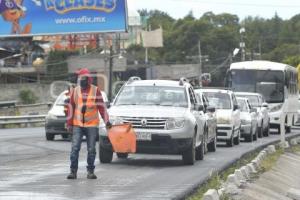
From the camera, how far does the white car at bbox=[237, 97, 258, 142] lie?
2768 centimetres

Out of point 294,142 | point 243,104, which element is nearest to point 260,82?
point 243,104

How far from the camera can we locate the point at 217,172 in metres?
14.6

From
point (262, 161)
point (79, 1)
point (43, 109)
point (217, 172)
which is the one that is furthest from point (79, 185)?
point (43, 109)

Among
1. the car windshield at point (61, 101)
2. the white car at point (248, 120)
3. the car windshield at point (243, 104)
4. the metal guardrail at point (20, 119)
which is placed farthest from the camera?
the metal guardrail at point (20, 119)

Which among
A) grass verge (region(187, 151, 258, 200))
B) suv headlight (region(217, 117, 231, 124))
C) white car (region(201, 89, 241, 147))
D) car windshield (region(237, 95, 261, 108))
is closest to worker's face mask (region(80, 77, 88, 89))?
grass verge (region(187, 151, 258, 200))

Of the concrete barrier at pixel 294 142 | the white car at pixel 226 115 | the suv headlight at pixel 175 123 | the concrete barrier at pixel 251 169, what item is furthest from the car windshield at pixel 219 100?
the suv headlight at pixel 175 123

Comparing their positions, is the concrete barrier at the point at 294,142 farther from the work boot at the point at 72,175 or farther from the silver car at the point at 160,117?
the work boot at the point at 72,175

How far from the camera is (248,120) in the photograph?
91.2 ft

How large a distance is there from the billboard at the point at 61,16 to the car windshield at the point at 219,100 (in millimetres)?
14113

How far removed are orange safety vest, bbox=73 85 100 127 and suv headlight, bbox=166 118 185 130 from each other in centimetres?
254

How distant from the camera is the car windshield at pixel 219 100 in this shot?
25.3 m

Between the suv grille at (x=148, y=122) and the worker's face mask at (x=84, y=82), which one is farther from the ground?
the worker's face mask at (x=84, y=82)

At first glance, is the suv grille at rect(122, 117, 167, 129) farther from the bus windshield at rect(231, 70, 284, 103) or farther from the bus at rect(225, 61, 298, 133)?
the bus windshield at rect(231, 70, 284, 103)

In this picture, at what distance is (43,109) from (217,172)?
40.4 metres
